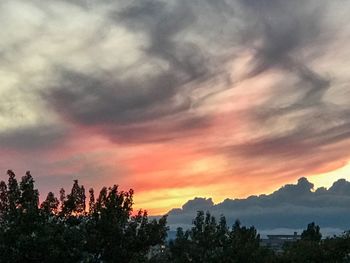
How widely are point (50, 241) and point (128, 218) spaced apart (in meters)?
7.80

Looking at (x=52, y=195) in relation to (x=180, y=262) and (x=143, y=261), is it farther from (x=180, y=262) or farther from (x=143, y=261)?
(x=180, y=262)

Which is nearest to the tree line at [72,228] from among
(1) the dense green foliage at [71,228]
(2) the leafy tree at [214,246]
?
(1) the dense green foliage at [71,228]

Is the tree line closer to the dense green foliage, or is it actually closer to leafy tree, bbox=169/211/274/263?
the dense green foliage

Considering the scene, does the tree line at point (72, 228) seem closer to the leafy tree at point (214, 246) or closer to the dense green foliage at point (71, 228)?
the dense green foliage at point (71, 228)

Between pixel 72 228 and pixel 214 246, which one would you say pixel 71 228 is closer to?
pixel 72 228

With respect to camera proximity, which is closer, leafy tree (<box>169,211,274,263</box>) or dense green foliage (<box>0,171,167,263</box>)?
dense green foliage (<box>0,171,167,263</box>)

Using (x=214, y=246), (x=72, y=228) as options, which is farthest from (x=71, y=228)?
(x=214, y=246)

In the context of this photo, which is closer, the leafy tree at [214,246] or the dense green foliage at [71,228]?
the dense green foliage at [71,228]

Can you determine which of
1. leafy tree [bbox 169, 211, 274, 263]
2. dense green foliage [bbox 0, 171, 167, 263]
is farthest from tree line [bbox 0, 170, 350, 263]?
leafy tree [bbox 169, 211, 274, 263]

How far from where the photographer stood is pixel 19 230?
34344 millimetres

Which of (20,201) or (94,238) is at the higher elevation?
(20,201)

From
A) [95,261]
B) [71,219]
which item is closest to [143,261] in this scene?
[95,261]

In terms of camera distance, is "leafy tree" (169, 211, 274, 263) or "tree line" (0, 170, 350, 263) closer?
"tree line" (0, 170, 350, 263)

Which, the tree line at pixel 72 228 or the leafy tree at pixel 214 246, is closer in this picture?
the tree line at pixel 72 228
